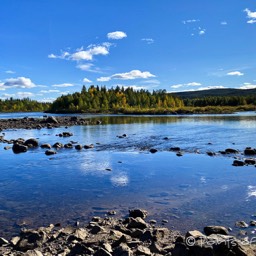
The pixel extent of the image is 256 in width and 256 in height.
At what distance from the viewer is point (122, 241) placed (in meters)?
11.7

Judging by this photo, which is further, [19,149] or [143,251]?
[19,149]

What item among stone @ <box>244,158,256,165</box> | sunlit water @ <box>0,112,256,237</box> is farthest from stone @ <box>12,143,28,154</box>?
stone @ <box>244,158,256,165</box>

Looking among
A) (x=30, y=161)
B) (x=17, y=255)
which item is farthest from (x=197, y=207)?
(x=30, y=161)

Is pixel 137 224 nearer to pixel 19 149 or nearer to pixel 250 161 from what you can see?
pixel 250 161

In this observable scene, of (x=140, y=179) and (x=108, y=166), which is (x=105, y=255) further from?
(x=108, y=166)

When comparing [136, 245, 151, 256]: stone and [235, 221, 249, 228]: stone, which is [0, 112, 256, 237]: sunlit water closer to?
[235, 221, 249, 228]: stone

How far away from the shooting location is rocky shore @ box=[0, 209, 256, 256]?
386 inches

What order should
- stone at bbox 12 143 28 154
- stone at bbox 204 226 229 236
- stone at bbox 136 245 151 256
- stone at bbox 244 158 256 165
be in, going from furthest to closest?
stone at bbox 12 143 28 154
stone at bbox 244 158 256 165
stone at bbox 204 226 229 236
stone at bbox 136 245 151 256

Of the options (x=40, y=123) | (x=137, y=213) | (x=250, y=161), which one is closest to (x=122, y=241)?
(x=137, y=213)

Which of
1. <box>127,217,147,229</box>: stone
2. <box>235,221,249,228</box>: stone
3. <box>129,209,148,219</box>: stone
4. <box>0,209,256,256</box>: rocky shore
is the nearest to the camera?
<box>0,209,256,256</box>: rocky shore

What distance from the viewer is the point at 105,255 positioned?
34.0 ft

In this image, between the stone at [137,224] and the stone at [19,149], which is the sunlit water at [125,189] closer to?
the stone at [137,224]

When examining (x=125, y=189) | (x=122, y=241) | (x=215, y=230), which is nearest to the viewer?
(x=122, y=241)

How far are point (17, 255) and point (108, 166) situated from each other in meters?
17.0
